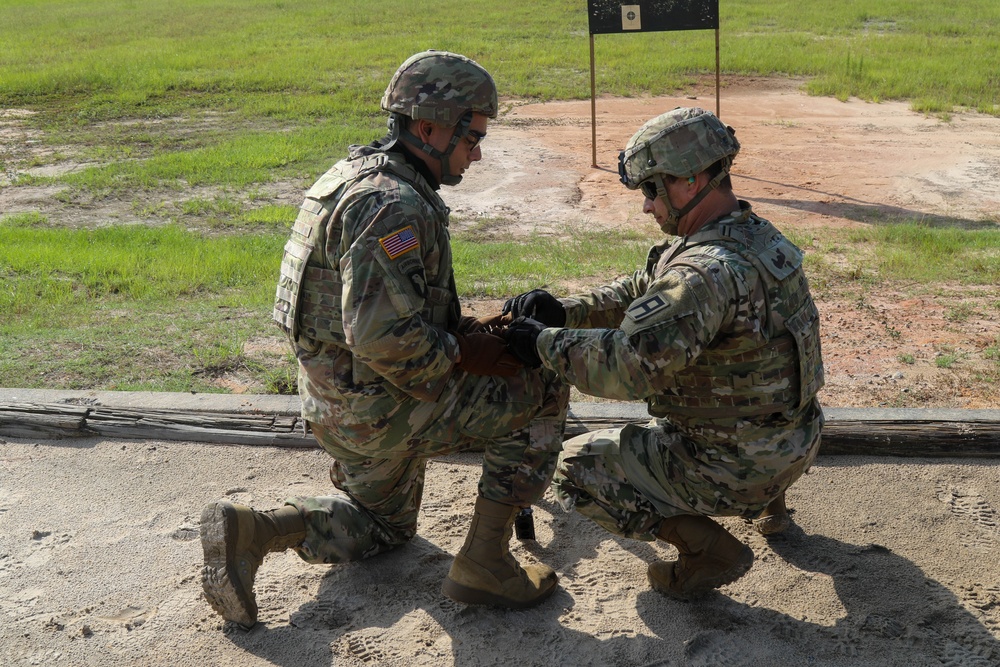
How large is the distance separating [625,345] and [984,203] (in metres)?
8.69

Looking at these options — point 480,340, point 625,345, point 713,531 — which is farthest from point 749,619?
point 480,340

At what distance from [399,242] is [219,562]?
3.90 feet

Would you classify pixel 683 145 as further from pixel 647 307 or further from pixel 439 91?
pixel 439 91

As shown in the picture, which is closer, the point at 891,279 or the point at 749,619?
the point at 749,619

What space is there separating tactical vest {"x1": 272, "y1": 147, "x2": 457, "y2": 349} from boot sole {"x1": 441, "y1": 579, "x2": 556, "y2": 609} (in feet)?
2.98

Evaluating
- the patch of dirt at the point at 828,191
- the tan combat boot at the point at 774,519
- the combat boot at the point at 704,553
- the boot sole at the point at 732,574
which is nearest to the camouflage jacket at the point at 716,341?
the combat boot at the point at 704,553

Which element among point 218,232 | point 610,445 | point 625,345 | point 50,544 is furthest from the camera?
point 218,232

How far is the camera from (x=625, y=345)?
321 centimetres

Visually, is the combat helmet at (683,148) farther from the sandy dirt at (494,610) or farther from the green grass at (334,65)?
the green grass at (334,65)

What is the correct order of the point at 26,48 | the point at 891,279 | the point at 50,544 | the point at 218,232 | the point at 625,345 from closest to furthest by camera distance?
the point at 625,345
the point at 50,544
the point at 891,279
the point at 218,232
the point at 26,48

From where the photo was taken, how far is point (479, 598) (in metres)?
3.54

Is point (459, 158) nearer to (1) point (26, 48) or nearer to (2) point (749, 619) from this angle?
(2) point (749, 619)

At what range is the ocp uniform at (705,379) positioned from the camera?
3.18 meters

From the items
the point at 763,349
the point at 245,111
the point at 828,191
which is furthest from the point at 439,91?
the point at 245,111
